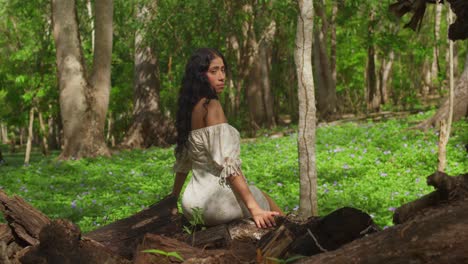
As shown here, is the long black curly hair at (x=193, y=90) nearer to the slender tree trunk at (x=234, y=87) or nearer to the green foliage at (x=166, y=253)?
the green foliage at (x=166, y=253)

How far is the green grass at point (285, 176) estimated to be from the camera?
8383 mm

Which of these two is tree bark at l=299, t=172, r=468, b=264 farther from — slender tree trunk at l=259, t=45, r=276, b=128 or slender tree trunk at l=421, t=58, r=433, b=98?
slender tree trunk at l=421, t=58, r=433, b=98

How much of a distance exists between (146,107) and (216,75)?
1765cm

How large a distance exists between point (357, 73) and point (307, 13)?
35167mm

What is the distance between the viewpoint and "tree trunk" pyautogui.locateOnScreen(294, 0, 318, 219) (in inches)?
229

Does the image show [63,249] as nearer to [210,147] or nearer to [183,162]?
[210,147]

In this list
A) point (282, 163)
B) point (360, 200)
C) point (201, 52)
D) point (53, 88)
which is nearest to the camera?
point (201, 52)

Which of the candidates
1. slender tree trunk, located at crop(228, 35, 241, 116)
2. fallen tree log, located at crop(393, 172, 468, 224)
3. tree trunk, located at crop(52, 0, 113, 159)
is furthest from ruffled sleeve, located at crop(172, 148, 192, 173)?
slender tree trunk, located at crop(228, 35, 241, 116)

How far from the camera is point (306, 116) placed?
5867 millimetres

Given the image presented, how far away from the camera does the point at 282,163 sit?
1248 cm

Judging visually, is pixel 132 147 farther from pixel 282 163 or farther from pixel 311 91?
pixel 311 91

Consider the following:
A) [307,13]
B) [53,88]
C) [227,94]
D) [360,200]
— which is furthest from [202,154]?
[53,88]

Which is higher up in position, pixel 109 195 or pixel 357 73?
pixel 357 73

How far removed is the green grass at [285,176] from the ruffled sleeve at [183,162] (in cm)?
258
